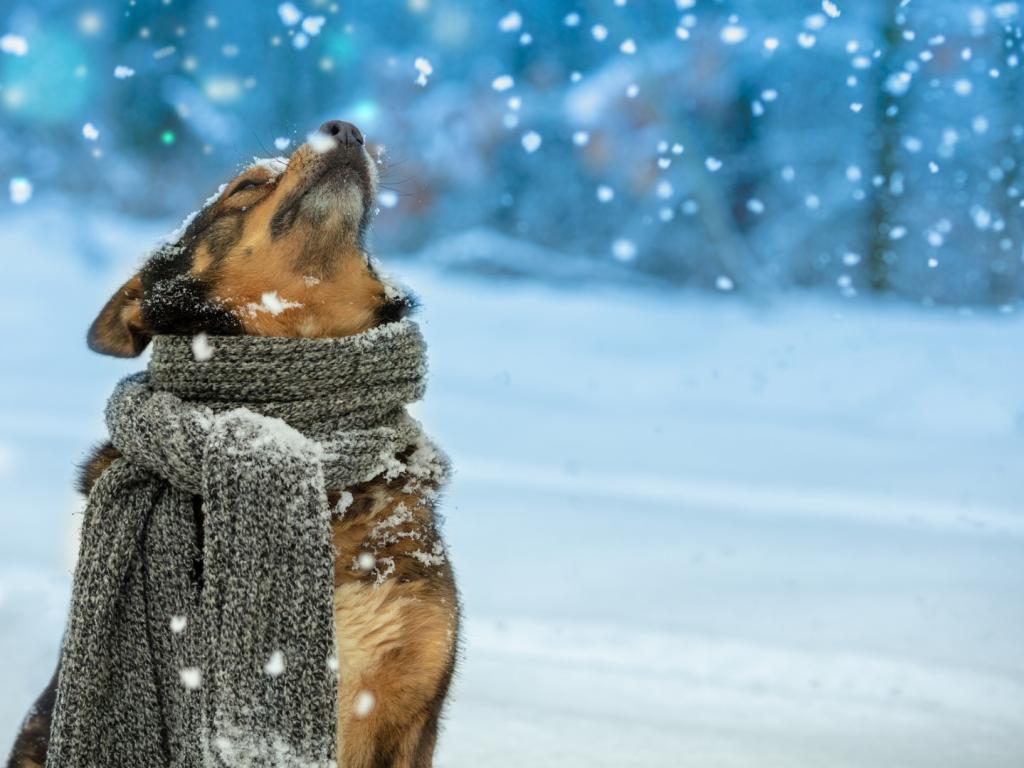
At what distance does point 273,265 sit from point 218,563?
0.37 metres

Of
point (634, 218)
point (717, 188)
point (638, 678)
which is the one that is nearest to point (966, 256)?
point (717, 188)

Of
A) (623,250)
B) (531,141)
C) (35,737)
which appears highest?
(531,141)

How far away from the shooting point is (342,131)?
50.8 inches

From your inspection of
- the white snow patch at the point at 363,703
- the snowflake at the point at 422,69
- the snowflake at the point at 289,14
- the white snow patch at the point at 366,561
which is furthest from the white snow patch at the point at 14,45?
the white snow patch at the point at 363,703

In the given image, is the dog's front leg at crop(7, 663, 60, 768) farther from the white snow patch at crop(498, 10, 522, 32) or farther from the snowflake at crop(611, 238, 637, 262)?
the snowflake at crop(611, 238, 637, 262)

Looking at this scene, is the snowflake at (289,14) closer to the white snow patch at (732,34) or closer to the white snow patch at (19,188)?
the white snow patch at (19,188)

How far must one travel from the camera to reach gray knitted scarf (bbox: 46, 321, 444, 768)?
3.55ft

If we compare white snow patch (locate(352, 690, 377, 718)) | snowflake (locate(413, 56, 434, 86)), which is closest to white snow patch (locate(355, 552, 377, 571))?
white snow patch (locate(352, 690, 377, 718))

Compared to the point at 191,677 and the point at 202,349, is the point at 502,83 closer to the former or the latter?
the point at 202,349

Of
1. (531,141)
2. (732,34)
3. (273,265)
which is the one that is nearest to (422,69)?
(531,141)

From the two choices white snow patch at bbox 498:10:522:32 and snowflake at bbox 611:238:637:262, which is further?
snowflake at bbox 611:238:637:262

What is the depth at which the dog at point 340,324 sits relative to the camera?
3.83ft

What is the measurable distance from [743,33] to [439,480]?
1983mm

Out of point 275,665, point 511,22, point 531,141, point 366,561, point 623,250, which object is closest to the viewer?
point 275,665
